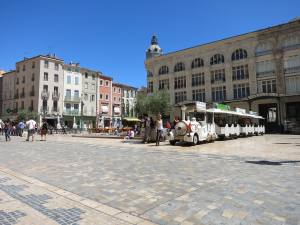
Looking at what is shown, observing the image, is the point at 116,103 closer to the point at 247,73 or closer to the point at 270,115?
the point at 247,73

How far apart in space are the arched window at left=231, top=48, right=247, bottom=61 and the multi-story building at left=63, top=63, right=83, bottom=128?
3367cm

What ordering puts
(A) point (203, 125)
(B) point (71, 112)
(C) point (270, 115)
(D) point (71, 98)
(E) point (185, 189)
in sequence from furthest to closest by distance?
1. (D) point (71, 98)
2. (B) point (71, 112)
3. (C) point (270, 115)
4. (A) point (203, 125)
5. (E) point (185, 189)

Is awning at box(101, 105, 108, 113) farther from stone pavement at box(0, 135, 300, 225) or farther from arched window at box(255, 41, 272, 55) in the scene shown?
stone pavement at box(0, 135, 300, 225)

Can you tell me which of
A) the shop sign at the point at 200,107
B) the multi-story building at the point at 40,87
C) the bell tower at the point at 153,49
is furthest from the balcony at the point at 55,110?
the shop sign at the point at 200,107

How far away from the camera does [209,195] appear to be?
15.6 feet

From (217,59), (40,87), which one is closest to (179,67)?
(217,59)

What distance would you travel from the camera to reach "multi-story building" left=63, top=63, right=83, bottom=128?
2176 inches

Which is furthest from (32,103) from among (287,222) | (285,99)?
(287,222)

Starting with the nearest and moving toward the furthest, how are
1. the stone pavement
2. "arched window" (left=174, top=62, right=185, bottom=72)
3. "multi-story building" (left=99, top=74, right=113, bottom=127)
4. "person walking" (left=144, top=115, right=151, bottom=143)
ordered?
the stone pavement
"person walking" (left=144, top=115, right=151, bottom=143)
"arched window" (left=174, top=62, right=185, bottom=72)
"multi-story building" (left=99, top=74, right=113, bottom=127)

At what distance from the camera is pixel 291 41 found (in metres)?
34.7

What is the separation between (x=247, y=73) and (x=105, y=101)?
35604 mm

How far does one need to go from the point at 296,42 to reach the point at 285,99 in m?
7.83

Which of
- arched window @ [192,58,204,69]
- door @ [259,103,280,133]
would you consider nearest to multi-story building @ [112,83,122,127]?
arched window @ [192,58,204,69]

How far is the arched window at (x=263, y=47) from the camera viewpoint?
36688 mm
